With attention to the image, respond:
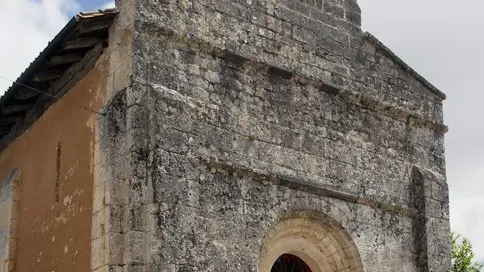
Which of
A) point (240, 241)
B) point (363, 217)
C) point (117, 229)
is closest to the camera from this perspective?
point (117, 229)

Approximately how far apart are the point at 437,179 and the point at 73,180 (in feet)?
16.4

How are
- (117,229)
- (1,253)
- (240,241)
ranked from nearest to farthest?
(117,229)
(240,241)
(1,253)

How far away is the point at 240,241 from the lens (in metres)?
9.08

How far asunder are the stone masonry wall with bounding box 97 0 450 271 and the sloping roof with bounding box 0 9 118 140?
638mm

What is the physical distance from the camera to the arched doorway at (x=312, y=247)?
9891mm

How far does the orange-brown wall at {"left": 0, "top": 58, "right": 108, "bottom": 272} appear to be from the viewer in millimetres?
9305

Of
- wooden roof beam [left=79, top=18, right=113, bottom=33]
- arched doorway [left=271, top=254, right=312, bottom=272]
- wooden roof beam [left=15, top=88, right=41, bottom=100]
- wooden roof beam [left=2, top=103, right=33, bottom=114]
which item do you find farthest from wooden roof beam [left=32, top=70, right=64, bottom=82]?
arched doorway [left=271, top=254, right=312, bottom=272]

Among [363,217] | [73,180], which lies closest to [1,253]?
[73,180]

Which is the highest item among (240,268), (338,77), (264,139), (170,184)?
(338,77)

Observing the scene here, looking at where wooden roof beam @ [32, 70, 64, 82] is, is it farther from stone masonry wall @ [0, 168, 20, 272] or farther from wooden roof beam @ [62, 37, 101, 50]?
stone masonry wall @ [0, 168, 20, 272]

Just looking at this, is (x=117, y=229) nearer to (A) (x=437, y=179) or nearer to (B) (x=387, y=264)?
(B) (x=387, y=264)

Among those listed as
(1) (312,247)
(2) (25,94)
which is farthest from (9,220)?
(1) (312,247)

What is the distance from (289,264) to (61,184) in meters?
2.96

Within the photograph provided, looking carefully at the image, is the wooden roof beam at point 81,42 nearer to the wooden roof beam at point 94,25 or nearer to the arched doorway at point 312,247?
the wooden roof beam at point 94,25
